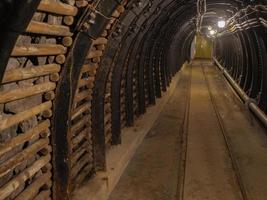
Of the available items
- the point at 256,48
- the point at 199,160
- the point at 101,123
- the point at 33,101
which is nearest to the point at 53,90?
the point at 33,101

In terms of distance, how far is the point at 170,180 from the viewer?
7676 millimetres

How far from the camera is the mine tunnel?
383cm

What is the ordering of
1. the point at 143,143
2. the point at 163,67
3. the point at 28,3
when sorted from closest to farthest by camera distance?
the point at 28,3, the point at 143,143, the point at 163,67

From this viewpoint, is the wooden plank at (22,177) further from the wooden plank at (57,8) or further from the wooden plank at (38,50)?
the wooden plank at (57,8)

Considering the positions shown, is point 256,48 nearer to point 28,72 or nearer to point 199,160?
point 199,160

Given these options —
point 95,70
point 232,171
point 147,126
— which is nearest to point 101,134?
point 95,70

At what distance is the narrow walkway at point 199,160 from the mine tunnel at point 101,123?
0.9 inches

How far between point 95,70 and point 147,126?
4.71 metres

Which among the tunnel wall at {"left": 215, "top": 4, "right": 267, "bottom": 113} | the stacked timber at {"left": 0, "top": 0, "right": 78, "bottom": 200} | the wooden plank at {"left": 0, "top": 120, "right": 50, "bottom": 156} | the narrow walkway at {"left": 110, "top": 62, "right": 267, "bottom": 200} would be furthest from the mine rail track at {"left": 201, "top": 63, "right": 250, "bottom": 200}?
the wooden plank at {"left": 0, "top": 120, "right": 50, "bottom": 156}

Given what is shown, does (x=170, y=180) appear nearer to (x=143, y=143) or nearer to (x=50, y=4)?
(x=143, y=143)

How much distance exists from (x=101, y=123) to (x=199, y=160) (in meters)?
2.99

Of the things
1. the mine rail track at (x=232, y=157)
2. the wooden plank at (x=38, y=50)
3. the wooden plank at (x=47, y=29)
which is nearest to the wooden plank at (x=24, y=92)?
the wooden plank at (x=38, y=50)

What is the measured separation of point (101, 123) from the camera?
6703 millimetres

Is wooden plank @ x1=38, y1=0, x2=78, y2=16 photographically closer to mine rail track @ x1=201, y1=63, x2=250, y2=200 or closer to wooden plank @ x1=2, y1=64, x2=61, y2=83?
wooden plank @ x1=2, y1=64, x2=61, y2=83
